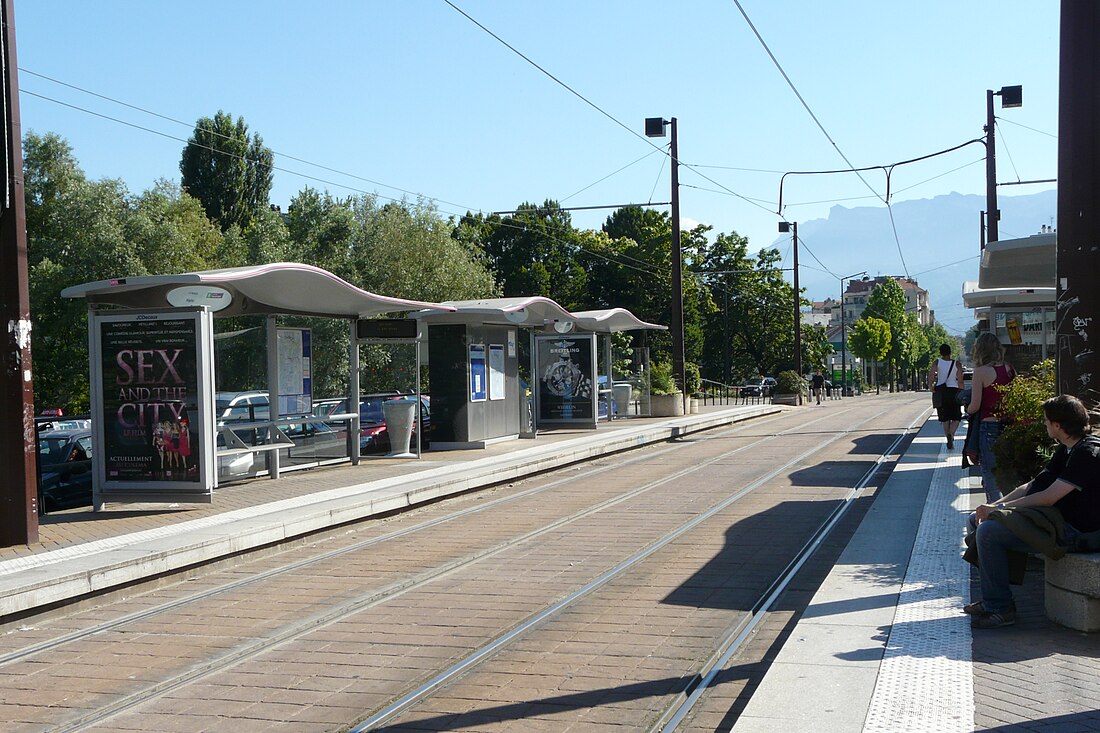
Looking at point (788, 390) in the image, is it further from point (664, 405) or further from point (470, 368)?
point (470, 368)

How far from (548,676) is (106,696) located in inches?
97.8

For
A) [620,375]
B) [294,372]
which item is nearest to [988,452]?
[294,372]

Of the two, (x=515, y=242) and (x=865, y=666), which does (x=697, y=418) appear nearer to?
(x=865, y=666)

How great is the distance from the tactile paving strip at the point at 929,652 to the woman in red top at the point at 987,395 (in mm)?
1039

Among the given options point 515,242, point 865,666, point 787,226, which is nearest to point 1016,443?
point 865,666

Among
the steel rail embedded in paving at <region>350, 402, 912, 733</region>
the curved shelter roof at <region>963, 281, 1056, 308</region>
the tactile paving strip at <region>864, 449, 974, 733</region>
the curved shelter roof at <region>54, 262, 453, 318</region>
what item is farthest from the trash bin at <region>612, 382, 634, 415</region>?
the tactile paving strip at <region>864, 449, 974, 733</region>

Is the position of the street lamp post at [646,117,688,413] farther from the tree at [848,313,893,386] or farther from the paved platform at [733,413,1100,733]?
the tree at [848,313,893,386]

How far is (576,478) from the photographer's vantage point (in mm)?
17484

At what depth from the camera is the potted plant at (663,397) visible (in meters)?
34.2

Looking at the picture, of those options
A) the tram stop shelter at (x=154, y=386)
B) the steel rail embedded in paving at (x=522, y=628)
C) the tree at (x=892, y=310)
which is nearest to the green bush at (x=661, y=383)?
the steel rail embedded in paving at (x=522, y=628)

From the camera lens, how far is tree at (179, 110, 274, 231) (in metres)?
54.7

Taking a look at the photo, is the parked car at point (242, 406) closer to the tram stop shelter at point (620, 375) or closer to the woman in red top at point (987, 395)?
the tram stop shelter at point (620, 375)

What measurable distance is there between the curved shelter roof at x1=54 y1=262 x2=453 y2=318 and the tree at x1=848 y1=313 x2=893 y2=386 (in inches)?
3251

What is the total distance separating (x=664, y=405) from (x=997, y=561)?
90.8 feet
